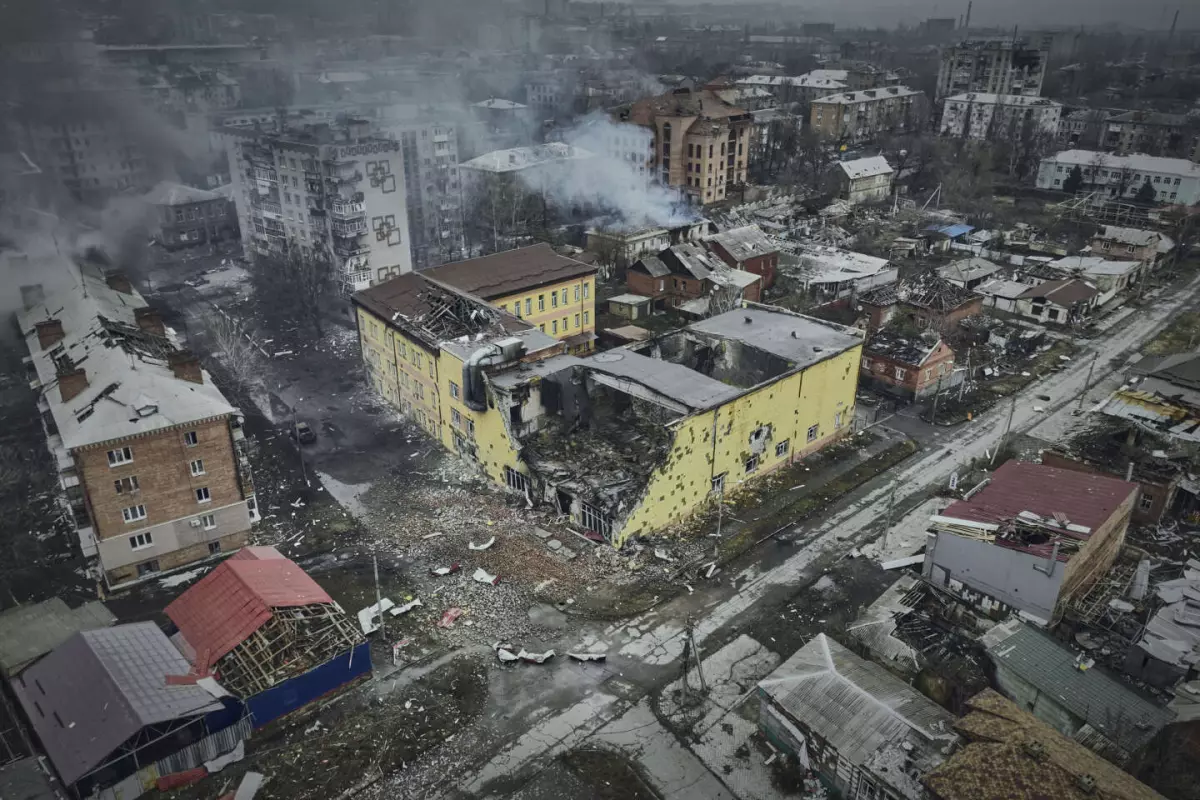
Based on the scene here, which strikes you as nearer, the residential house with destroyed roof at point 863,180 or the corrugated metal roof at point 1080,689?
the corrugated metal roof at point 1080,689

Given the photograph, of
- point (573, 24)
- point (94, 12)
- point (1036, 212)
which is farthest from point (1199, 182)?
point (573, 24)

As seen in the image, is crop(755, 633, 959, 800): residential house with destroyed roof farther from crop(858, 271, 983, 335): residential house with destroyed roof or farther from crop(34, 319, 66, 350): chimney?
crop(858, 271, 983, 335): residential house with destroyed roof

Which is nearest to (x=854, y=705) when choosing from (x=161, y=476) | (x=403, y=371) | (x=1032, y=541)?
(x=1032, y=541)

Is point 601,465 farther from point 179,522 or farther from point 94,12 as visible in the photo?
point 94,12

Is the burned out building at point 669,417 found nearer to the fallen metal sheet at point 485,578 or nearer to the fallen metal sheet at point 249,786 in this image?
the fallen metal sheet at point 485,578

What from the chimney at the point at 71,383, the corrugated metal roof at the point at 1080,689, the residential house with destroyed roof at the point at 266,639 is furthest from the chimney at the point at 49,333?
the corrugated metal roof at the point at 1080,689

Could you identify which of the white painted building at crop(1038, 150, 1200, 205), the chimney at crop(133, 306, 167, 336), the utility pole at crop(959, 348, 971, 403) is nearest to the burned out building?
the utility pole at crop(959, 348, 971, 403)

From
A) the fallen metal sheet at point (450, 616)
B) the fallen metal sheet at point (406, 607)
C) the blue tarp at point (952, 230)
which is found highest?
the blue tarp at point (952, 230)

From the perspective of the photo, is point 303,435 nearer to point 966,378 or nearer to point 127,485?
point 127,485
